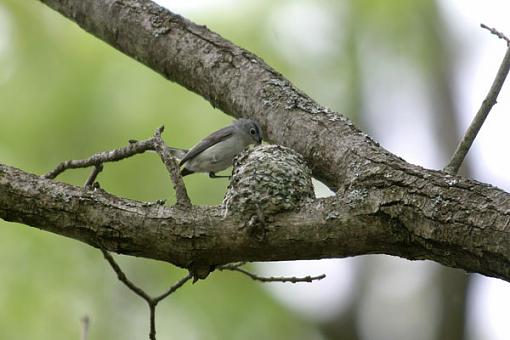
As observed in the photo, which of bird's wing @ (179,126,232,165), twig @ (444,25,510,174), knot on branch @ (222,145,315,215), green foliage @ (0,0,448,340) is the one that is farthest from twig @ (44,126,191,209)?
green foliage @ (0,0,448,340)

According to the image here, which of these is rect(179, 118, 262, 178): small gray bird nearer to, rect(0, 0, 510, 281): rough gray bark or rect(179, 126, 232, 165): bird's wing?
rect(179, 126, 232, 165): bird's wing

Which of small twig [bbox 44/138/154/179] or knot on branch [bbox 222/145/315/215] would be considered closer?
knot on branch [bbox 222/145/315/215]

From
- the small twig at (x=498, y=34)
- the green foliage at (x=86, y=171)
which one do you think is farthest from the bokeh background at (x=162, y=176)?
the small twig at (x=498, y=34)

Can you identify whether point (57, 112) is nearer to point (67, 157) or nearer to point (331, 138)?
point (67, 157)

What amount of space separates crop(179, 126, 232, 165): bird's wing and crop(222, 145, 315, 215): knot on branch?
1596mm

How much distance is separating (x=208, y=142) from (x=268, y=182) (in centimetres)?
270

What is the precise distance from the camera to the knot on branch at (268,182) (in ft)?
9.03

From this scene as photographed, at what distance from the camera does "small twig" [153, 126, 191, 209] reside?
2.76 metres

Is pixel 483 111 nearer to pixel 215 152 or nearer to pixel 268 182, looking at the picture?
pixel 268 182

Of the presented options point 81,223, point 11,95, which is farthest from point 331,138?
point 11,95

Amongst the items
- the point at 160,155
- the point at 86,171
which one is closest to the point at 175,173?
the point at 160,155

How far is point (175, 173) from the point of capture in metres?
2.84

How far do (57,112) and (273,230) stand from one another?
5.63 metres

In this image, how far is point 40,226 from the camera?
2.70 m
